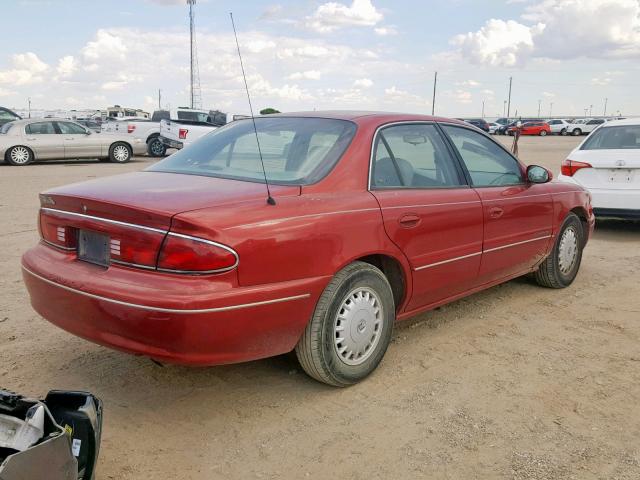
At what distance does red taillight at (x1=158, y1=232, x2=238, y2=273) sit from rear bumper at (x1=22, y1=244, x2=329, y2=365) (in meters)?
0.04

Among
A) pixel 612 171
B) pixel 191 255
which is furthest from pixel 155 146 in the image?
pixel 191 255

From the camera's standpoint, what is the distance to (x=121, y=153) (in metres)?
18.6

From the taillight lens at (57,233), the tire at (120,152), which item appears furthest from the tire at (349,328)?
the tire at (120,152)

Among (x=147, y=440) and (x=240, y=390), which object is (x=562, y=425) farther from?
(x=147, y=440)

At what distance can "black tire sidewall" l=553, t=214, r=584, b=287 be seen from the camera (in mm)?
5258

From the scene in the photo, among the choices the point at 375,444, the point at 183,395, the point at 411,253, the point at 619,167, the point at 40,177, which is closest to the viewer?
the point at 375,444

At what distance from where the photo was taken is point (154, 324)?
2.69m

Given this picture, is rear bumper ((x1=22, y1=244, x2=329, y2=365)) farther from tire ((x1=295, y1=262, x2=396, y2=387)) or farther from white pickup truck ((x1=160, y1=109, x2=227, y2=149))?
white pickup truck ((x1=160, y1=109, x2=227, y2=149))

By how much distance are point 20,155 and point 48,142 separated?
31.6 inches

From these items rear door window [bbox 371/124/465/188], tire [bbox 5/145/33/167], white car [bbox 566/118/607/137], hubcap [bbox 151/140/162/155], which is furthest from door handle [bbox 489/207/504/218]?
white car [bbox 566/118/607/137]

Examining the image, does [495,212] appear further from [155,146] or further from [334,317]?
[155,146]

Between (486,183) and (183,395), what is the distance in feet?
8.25

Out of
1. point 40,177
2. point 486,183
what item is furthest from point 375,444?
point 40,177

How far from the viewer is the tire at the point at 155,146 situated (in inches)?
827
